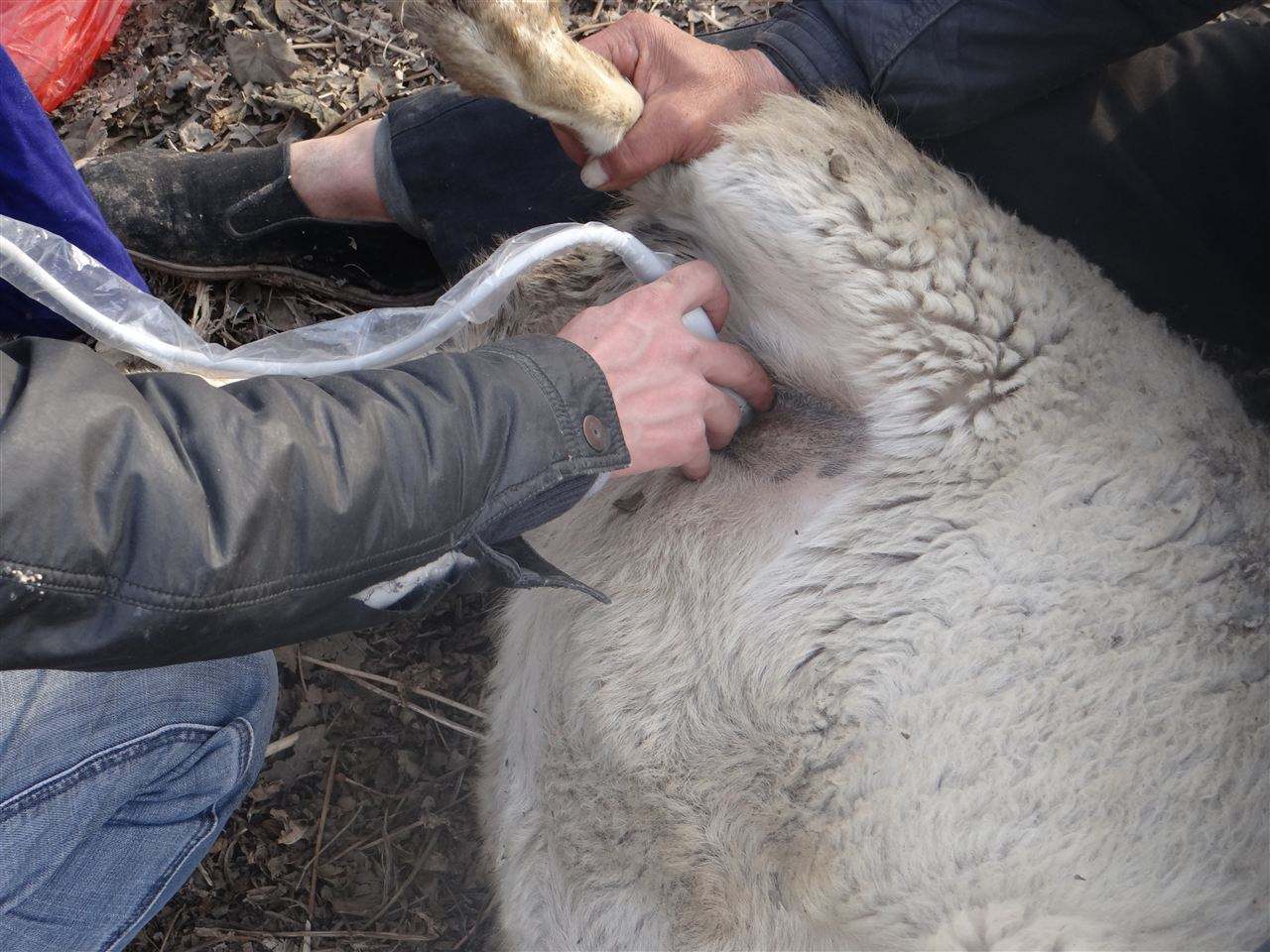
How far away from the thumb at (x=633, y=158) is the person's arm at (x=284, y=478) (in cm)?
46

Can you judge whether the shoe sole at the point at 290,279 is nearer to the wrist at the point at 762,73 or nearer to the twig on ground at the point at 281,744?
the wrist at the point at 762,73

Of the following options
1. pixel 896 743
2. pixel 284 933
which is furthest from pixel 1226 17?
pixel 284 933

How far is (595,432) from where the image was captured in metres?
1.99

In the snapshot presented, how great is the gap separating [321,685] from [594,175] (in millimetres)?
2043

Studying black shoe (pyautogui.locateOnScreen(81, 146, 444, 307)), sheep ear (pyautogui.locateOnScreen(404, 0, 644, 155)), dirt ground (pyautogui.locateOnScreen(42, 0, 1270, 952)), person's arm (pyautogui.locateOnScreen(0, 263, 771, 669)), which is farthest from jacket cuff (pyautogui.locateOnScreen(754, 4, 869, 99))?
black shoe (pyautogui.locateOnScreen(81, 146, 444, 307))

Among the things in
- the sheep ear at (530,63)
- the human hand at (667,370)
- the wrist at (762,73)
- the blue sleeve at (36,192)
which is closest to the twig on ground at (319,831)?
the blue sleeve at (36,192)

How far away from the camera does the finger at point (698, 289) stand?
2.25 m

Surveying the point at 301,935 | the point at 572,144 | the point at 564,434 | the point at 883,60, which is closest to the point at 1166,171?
the point at 883,60

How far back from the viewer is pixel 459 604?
11.4 feet

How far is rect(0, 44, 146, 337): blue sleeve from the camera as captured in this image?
98.9 inches

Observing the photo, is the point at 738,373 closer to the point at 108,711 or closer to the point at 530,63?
the point at 530,63

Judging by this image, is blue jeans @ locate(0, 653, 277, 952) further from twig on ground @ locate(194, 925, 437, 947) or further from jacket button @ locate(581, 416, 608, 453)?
jacket button @ locate(581, 416, 608, 453)

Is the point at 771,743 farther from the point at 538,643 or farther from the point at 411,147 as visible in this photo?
the point at 411,147

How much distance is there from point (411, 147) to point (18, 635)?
212 centimetres
